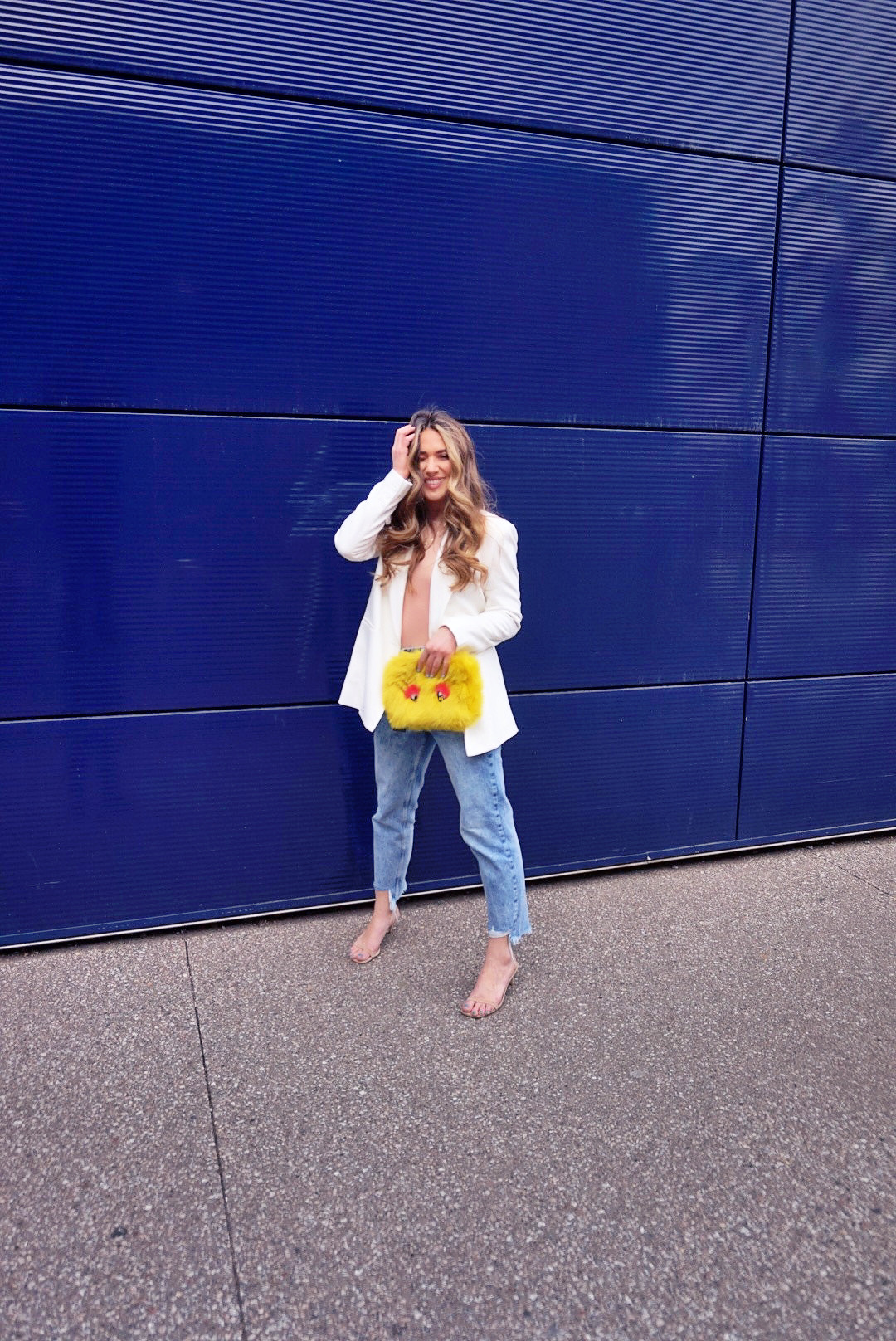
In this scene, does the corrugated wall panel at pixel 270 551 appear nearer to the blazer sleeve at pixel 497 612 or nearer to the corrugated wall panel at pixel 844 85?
the blazer sleeve at pixel 497 612

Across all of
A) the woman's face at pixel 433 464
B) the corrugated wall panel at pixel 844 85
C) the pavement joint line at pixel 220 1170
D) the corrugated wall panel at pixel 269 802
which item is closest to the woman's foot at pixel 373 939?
the corrugated wall panel at pixel 269 802

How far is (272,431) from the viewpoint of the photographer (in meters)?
3.29

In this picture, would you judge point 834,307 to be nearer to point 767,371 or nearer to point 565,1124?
point 767,371

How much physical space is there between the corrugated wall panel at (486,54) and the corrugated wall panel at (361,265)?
8cm

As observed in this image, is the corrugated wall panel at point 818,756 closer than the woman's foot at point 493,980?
No

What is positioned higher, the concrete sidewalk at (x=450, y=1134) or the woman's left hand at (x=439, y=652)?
the woman's left hand at (x=439, y=652)

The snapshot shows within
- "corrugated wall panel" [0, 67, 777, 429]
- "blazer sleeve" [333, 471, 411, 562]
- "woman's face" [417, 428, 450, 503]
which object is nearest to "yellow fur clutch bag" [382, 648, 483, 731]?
"blazer sleeve" [333, 471, 411, 562]

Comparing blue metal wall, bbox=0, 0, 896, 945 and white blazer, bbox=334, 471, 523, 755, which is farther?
blue metal wall, bbox=0, 0, 896, 945

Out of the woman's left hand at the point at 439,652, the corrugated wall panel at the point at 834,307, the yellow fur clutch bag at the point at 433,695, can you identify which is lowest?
the yellow fur clutch bag at the point at 433,695

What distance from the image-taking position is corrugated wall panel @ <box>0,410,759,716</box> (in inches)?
124

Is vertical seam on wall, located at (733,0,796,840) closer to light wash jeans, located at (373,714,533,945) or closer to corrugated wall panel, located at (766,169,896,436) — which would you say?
corrugated wall panel, located at (766,169,896,436)

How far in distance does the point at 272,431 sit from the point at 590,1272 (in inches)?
102

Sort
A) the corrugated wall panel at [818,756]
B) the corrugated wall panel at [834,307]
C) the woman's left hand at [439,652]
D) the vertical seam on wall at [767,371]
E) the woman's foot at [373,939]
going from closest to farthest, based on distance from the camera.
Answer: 1. the woman's left hand at [439,652]
2. the woman's foot at [373,939]
3. the vertical seam on wall at [767,371]
4. the corrugated wall panel at [834,307]
5. the corrugated wall panel at [818,756]

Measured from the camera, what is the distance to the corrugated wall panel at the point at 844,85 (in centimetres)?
374
